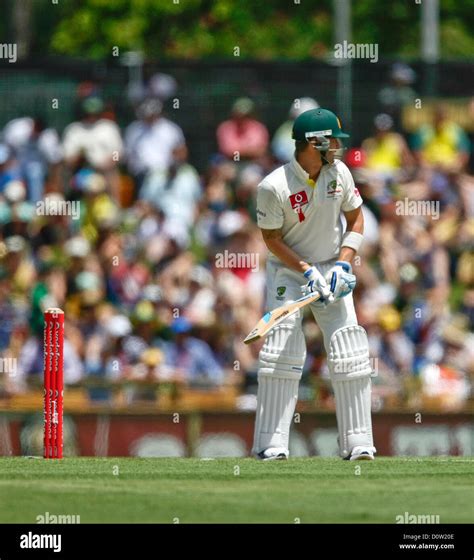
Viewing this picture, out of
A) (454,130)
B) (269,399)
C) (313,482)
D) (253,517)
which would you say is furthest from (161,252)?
(253,517)

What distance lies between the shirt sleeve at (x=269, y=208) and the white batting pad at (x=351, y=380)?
2.65 feet

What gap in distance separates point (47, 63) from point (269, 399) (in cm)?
725

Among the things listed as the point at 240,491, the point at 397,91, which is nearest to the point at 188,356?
the point at 397,91

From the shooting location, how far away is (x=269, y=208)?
1084cm

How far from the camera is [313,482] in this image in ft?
31.7

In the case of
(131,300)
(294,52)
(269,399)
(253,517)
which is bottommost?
(253,517)

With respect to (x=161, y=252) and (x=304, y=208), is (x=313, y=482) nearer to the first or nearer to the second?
(x=304, y=208)

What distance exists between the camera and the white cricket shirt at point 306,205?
35.5 ft

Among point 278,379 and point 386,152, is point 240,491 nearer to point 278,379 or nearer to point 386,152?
point 278,379
